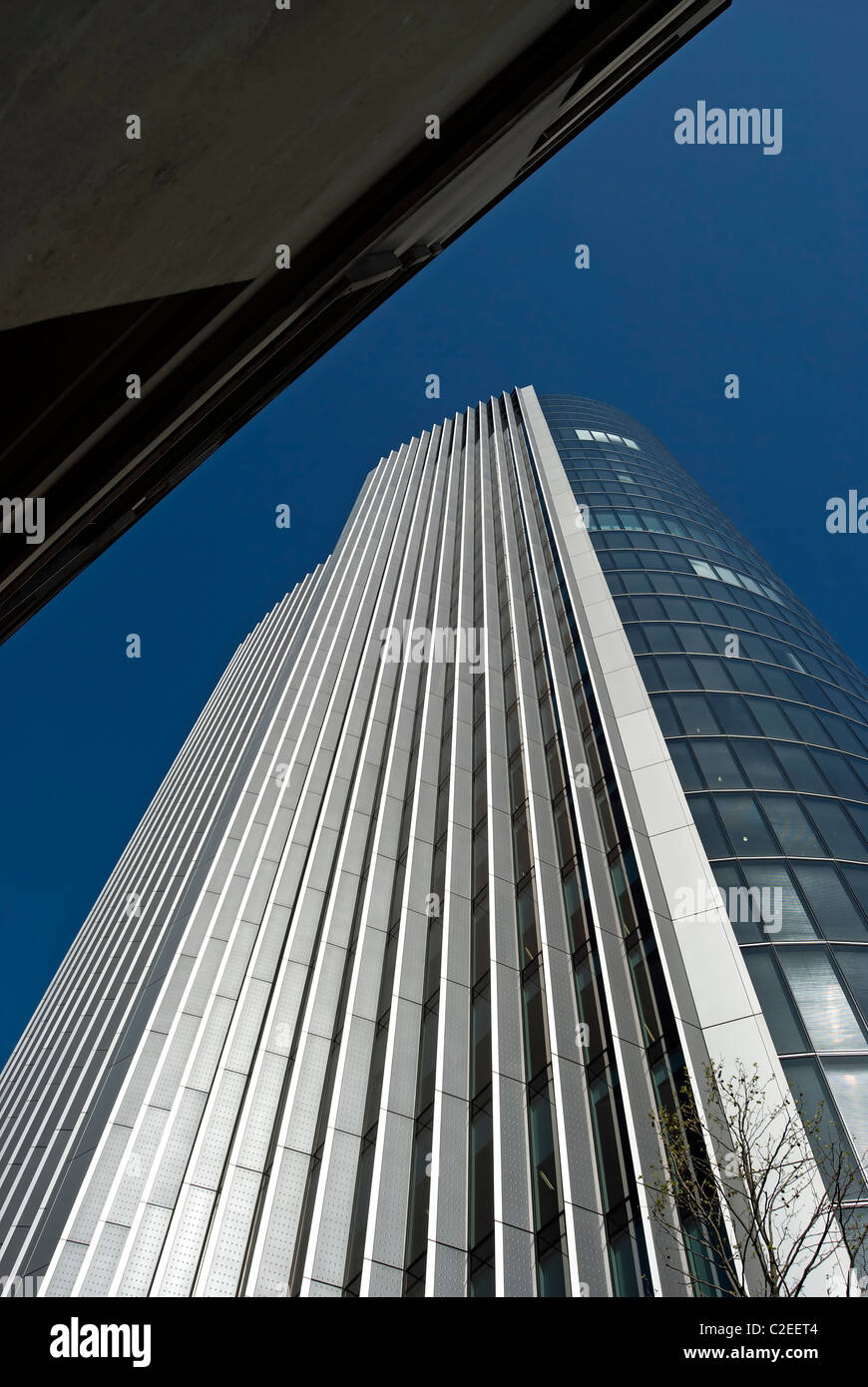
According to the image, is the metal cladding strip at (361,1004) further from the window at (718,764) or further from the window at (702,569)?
the window at (702,569)

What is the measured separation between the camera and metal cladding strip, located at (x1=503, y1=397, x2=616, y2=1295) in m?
12.2

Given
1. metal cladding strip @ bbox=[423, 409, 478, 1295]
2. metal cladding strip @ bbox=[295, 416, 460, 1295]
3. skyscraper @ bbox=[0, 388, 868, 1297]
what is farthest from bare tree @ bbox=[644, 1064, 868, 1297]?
metal cladding strip @ bbox=[295, 416, 460, 1295]

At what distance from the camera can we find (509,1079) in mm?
15344

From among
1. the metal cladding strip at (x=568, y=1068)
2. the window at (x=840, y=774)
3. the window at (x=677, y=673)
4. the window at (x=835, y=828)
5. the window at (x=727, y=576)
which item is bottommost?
the metal cladding strip at (x=568, y=1068)

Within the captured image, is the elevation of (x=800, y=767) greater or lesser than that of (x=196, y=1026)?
greater

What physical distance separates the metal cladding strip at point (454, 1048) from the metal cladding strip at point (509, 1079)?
33.2 inches

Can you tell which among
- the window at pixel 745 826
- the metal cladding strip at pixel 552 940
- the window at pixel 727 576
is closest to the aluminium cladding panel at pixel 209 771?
the metal cladding strip at pixel 552 940

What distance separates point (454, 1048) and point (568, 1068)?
249 centimetres

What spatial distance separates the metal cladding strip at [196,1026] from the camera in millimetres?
15398

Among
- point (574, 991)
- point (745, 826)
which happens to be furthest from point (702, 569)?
point (574, 991)

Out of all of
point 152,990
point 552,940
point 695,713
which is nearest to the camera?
point 552,940

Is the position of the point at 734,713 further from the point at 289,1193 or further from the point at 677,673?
the point at 289,1193

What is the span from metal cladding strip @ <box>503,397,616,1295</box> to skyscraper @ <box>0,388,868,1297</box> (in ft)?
0.20

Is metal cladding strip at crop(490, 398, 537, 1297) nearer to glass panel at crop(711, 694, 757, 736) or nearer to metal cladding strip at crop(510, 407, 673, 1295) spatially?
metal cladding strip at crop(510, 407, 673, 1295)
